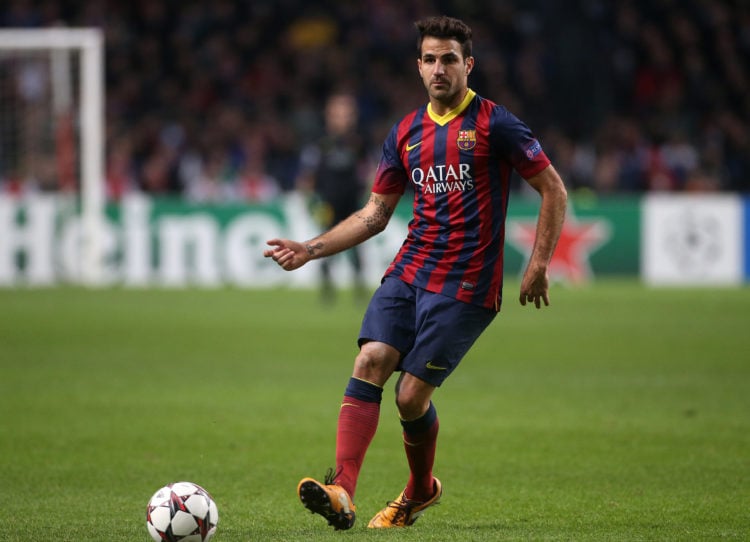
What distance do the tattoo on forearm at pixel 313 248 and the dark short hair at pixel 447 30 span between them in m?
0.95

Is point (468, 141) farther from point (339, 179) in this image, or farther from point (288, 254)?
point (339, 179)

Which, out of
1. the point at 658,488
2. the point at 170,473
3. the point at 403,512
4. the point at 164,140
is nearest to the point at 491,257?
the point at 403,512

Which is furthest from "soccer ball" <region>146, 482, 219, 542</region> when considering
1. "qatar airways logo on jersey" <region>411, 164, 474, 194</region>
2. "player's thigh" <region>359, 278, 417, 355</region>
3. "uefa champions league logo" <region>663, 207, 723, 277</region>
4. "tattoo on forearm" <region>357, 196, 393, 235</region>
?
"uefa champions league logo" <region>663, 207, 723, 277</region>

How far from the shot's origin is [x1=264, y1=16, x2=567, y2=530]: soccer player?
5.48m

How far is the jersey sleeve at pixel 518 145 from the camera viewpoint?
5477 mm

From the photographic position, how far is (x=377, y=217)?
5863 mm

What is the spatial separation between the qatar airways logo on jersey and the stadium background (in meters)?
15.2

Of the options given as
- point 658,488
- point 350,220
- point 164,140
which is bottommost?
point 658,488

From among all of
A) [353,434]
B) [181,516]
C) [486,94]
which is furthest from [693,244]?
[181,516]

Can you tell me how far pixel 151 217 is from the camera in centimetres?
2059

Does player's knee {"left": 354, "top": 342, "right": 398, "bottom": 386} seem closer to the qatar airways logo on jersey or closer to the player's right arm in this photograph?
the player's right arm

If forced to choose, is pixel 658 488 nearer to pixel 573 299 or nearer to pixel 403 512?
pixel 403 512

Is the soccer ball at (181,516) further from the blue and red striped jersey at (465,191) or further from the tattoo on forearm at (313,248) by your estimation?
the blue and red striped jersey at (465,191)

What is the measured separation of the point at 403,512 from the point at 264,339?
7.99 metres
